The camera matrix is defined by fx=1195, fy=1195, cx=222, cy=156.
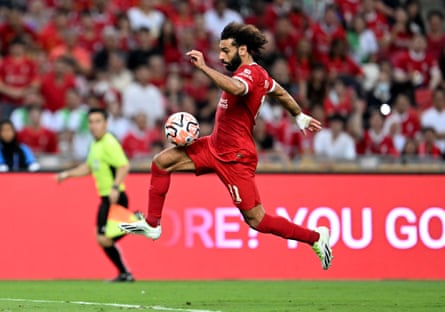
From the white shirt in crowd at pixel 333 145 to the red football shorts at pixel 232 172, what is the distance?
7.05m

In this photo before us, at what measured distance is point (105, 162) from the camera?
48.5ft

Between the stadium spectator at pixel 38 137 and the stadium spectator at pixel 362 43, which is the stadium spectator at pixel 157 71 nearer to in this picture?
the stadium spectator at pixel 38 137

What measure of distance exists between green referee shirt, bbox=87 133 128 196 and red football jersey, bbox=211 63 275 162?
3505 mm

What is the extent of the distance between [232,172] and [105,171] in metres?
3.75

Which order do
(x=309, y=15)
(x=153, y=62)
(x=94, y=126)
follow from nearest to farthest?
(x=94, y=126), (x=153, y=62), (x=309, y=15)

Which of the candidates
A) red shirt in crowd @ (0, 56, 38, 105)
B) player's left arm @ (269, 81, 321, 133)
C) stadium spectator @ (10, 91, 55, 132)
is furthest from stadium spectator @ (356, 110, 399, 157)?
player's left arm @ (269, 81, 321, 133)

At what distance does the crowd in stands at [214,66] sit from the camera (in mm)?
18578

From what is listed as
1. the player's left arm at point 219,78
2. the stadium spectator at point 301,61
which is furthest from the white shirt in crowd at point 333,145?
the player's left arm at point 219,78

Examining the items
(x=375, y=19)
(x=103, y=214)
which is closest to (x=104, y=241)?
(x=103, y=214)

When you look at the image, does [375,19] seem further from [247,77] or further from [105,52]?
[247,77]

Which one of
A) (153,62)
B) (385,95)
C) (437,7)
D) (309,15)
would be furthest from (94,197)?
(437,7)

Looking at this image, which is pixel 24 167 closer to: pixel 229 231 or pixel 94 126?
pixel 94 126

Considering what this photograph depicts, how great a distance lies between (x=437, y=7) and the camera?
2339cm

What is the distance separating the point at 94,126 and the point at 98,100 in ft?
14.1
